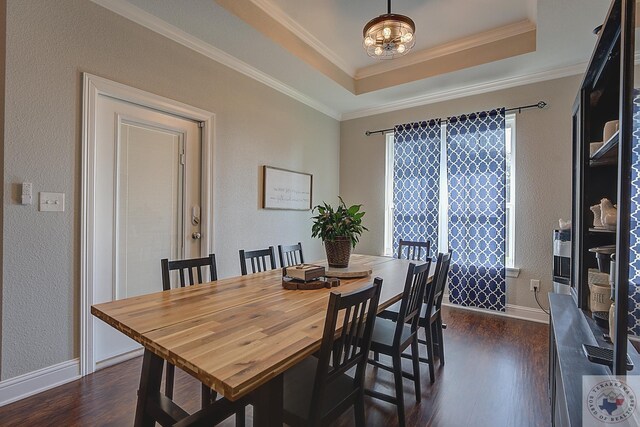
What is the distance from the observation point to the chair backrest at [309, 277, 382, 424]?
1087 millimetres

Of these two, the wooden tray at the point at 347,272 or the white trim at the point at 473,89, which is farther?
the white trim at the point at 473,89

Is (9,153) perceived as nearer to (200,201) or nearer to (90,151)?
(90,151)

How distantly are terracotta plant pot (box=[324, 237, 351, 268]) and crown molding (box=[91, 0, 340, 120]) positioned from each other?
2.18 m

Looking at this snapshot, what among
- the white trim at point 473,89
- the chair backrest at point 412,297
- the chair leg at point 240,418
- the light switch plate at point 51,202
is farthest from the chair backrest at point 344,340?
the white trim at point 473,89

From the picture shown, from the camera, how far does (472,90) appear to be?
378 cm

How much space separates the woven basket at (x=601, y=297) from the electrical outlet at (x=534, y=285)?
2227mm

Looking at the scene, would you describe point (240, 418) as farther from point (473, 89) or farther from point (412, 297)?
point (473, 89)

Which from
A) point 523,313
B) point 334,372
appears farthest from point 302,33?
point 523,313

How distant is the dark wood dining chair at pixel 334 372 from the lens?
43.6 inches

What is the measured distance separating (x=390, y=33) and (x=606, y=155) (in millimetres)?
1680

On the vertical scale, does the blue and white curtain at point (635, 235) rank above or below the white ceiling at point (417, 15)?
below

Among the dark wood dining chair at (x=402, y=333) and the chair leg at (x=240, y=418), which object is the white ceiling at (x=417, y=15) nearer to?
the dark wood dining chair at (x=402, y=333)

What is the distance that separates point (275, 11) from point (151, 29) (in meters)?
1.06

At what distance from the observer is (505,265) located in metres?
3.56
